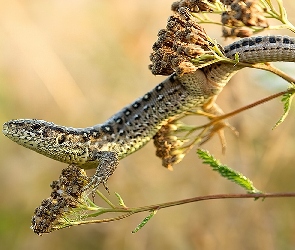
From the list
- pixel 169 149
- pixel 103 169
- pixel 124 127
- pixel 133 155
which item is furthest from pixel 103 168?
pixel 133 155

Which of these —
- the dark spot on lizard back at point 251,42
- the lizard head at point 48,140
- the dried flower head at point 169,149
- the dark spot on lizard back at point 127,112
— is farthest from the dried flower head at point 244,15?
the lizard head at point 48,140

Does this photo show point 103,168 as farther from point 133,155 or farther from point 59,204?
point 133,155

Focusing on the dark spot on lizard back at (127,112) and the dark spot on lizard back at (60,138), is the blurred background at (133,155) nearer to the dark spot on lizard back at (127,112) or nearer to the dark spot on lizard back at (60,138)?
the dark spot on lizard back at (127,112)

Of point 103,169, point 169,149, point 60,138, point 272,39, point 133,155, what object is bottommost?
point 133,155

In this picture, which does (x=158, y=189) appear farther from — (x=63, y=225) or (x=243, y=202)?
(x=63, y=225)

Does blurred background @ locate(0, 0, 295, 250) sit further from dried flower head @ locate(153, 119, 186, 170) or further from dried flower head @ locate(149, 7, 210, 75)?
dried flower head @ locate(149, 7, 210, 75)

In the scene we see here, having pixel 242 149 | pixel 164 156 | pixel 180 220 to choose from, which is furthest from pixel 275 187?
pixel 164 156
